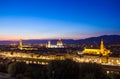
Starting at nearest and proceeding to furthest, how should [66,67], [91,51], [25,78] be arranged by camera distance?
[25,78], [66,67], [91,51]

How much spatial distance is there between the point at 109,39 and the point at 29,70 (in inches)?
6760

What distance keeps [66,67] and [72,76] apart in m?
1.11

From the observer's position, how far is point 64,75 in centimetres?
2406

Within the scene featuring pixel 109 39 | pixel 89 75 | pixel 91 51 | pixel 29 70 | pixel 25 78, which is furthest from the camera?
pixel 109 39

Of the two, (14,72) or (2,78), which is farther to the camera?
(14,72)

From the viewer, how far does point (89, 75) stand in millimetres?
21000

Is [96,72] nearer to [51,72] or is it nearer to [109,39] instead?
[51,72]

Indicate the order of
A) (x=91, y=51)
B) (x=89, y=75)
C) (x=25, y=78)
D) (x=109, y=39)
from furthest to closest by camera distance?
(x=109, y=39) < (x=91, y=51) < (x=25, y=78) < (x=89, y=75)

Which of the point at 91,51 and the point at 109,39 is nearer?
the point at 91,51

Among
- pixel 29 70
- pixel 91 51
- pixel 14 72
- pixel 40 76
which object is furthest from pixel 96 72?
pixel 91 51

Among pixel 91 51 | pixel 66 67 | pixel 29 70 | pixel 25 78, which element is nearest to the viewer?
pixel 25 78

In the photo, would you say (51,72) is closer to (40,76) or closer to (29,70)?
(40,76)

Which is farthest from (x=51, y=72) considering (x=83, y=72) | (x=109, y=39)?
(x=109, y=39)

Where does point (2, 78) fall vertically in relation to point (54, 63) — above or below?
below
